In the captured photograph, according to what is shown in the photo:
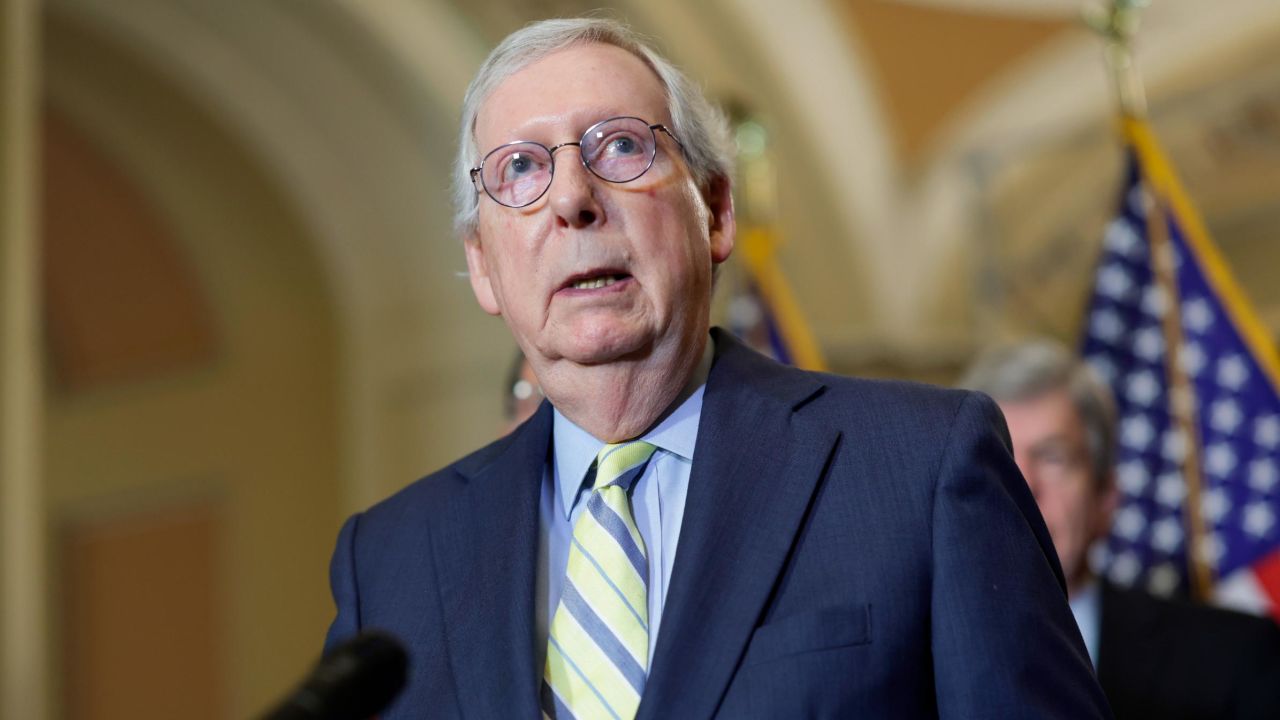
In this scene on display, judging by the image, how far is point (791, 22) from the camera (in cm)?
729

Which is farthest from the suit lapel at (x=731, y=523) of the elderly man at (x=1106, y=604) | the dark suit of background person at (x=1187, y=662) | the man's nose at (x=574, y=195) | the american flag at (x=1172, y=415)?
the american flag at (x=1172, y=415)

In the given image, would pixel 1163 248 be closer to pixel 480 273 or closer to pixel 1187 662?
pixel 1187 662

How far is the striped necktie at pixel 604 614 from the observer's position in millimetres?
1416

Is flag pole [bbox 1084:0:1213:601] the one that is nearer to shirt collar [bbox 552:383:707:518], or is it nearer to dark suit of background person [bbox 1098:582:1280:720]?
dark suit of background person [bbox 1098:582:1280:720]

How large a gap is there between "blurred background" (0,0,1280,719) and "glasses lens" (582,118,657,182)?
4.28 m

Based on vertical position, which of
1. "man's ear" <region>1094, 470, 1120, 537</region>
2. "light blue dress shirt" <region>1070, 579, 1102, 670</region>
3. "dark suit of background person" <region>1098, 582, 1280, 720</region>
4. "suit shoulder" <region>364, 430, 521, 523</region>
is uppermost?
"suit shoulder" <region>364, 430, 521, 523</region>

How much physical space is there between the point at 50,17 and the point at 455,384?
2208 mm

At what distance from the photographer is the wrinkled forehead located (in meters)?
1.54

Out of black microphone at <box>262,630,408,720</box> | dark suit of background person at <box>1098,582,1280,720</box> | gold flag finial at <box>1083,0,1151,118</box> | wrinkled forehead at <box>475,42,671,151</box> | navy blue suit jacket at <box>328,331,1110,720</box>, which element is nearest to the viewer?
black microphone at <box>262,630,408,720</box>

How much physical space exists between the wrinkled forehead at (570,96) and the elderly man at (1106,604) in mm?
1495

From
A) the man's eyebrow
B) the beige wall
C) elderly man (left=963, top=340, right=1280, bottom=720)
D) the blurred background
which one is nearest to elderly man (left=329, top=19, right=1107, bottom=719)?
the man's eyebrow

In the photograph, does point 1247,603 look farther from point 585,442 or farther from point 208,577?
point 208,577

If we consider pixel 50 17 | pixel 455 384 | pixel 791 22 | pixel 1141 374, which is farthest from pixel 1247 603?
pixel 50 17

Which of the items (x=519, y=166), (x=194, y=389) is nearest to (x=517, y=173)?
(x=519, y=166)
